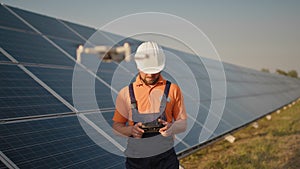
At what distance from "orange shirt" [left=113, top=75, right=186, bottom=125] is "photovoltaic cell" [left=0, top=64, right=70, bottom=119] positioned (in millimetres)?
2669

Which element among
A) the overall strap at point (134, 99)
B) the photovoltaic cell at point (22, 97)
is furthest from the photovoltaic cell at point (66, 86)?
the overall strap at point (134, 99)

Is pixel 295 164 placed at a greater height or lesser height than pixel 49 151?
lesser

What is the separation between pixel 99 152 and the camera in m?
5.75

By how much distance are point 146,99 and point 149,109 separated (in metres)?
0.10

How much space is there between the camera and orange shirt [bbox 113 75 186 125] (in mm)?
3510

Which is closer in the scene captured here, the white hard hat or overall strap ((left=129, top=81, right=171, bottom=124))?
the white hard hat

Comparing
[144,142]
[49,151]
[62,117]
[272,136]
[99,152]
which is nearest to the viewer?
[144,142]

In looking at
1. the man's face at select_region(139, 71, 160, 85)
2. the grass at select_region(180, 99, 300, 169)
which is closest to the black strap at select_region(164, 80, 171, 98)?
the man's face at select_region(139, 71, 160, 85)

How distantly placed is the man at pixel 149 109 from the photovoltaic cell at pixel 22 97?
2.70 meters

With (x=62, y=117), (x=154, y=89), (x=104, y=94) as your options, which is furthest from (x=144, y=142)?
(x=104, y=94)

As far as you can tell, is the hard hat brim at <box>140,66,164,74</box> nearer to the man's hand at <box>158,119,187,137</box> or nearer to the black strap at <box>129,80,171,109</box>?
the black strap at <box>129,80,171,109</box>

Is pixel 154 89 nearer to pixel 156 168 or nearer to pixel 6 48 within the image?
pixel 156 168

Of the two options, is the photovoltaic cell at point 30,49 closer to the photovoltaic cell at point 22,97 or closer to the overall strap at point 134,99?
the photovoltaic cell at point 22,97

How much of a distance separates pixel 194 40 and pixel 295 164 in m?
8.04
